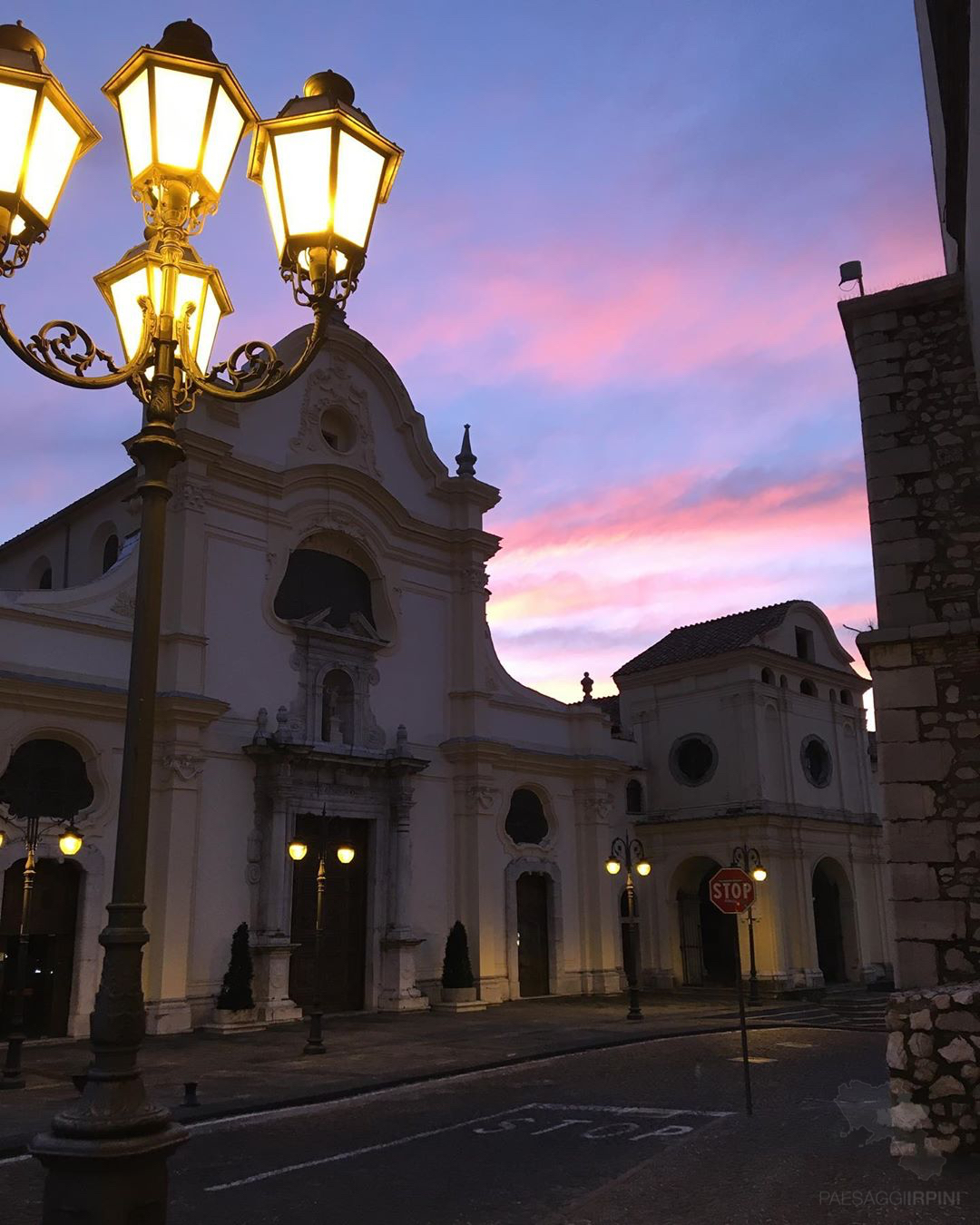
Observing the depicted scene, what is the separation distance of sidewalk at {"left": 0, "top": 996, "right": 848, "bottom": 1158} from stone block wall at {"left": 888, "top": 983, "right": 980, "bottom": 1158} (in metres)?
7.54

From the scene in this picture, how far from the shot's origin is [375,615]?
2780 centimetres

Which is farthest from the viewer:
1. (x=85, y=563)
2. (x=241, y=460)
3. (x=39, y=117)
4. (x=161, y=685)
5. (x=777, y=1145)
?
(x=85, y=563)

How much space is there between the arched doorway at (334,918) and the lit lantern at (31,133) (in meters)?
19.2

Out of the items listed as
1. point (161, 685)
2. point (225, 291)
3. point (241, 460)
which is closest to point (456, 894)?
point (161, 685)

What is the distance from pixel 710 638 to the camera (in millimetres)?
35625

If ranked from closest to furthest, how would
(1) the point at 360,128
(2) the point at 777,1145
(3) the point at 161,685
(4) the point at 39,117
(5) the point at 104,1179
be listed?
(5) the point at 104,1179, (4) the point at 39,117, (1) the point at 360,128, (2) the point at 777,1145, (3) the point at 161,685

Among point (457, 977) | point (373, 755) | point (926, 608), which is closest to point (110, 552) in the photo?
point (373, 755)

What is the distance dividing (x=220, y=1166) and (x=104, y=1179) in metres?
6.17

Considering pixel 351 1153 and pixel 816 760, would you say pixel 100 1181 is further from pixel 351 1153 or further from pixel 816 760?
pixel 816 760

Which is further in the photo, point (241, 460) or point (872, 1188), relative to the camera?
point (241, 460)

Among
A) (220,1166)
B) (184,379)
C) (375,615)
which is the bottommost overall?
(220,1166)

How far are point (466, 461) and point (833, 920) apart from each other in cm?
1955

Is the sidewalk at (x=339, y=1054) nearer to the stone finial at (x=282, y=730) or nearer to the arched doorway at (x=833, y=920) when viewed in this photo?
the stone finial at (x=282, y=730)

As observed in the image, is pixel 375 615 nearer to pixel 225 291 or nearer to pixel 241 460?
pixel 241 460
